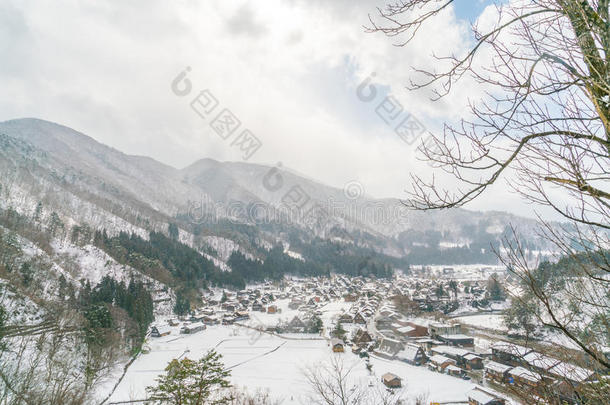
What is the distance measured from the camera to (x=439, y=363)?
19703 millimetres

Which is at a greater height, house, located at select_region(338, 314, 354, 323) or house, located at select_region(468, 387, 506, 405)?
house, located at select_region(468, 387, 506, 405)

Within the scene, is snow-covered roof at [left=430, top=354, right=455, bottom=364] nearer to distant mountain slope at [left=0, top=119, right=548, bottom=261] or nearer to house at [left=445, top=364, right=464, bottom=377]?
house at [left=445, top=364, right=464, bottom=377]

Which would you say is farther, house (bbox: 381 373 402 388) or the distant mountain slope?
the distant mountain slope

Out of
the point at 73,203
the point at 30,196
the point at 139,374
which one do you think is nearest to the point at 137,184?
the point at 73,203

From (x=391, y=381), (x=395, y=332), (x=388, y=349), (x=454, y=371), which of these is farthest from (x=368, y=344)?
(x=391, y=381)

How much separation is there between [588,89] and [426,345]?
27823 millimetres

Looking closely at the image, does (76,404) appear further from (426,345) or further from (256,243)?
(256,243)

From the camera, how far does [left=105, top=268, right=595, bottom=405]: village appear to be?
52.1ft

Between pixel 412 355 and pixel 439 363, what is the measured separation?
2042mm

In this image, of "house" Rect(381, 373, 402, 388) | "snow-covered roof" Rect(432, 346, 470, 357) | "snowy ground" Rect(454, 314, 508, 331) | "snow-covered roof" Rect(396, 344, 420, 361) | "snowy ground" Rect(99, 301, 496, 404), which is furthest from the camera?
"snowy ground" Rect(454, 314, 508, 331)

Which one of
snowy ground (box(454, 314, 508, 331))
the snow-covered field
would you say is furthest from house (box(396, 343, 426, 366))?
snowy ground (box(454, 314, 508, 331))

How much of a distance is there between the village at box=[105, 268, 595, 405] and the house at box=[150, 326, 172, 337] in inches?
3.5

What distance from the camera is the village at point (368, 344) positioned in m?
15.9

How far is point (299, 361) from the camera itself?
20281mm
